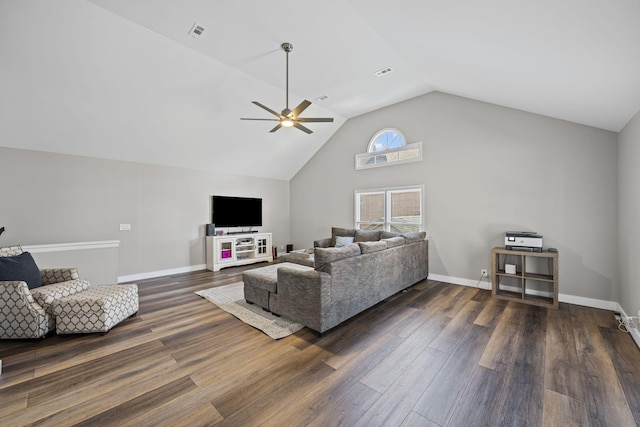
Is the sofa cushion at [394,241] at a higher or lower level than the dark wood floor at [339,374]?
higher

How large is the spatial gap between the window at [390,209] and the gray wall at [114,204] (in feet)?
10.7

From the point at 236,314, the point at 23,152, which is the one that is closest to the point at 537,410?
the point at 236,314

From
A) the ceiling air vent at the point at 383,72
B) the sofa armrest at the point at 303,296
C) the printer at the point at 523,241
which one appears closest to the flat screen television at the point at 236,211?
the sofa armrest at the point at 303,296

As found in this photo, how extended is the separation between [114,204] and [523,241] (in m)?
7.07

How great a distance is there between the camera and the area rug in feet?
9.32

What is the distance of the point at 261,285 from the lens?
3334mm

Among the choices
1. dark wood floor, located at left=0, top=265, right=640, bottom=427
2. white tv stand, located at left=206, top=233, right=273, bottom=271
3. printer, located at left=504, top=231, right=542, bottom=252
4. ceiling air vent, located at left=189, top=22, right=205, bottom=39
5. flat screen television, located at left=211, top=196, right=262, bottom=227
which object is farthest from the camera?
flat screen television, located at left=211, top=196, right=262, bottom=227

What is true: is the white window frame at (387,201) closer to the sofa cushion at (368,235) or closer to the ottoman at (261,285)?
the sofa cushion at (368,235)

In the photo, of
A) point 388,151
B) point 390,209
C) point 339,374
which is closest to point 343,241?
point 390,209

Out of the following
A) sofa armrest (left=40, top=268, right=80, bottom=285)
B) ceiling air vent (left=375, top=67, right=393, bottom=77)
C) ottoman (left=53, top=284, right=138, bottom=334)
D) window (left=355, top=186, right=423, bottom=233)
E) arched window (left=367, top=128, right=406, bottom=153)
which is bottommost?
ottoman (left=53, top=284, right=138, bottom=334)

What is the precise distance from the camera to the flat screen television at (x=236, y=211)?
619cm

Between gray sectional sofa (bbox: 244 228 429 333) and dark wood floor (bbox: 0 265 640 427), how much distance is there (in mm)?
226

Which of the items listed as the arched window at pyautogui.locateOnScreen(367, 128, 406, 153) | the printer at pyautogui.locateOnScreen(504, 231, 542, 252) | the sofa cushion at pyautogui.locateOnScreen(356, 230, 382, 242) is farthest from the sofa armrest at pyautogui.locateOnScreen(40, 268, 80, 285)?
the printer at pyautogui.locateOnScreen(504, 231, 542, 252)

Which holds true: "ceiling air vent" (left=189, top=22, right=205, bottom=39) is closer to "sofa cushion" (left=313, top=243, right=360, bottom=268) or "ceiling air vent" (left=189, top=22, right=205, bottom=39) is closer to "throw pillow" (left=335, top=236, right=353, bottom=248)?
"sofa cushion" (left=313, top=243, right=360, bottom=268)
